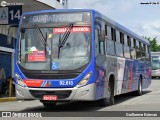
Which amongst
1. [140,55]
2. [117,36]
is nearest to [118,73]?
[117,36]

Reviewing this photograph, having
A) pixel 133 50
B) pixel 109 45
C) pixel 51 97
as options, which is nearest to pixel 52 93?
pixel 51 97

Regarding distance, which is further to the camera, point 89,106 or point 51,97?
point 89,106

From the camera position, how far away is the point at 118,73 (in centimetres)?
1642

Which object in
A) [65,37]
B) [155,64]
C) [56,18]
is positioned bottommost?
[155,64]

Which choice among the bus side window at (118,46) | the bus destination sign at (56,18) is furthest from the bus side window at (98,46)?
the bus side window at (118,46)

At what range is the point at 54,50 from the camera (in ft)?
42.9

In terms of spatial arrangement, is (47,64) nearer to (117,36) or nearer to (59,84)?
(59,84)

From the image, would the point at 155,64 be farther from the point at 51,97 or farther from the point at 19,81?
the point at 51,97

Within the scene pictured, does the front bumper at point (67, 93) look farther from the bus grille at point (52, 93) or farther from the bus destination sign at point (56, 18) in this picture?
the bus destination sign at point (56, 18)

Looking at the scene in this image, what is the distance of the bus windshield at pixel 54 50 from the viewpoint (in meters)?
12.9

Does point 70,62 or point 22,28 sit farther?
point 22,28

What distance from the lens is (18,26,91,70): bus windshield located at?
12.9 metres

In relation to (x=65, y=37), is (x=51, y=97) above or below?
below

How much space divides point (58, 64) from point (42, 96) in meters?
1.05
